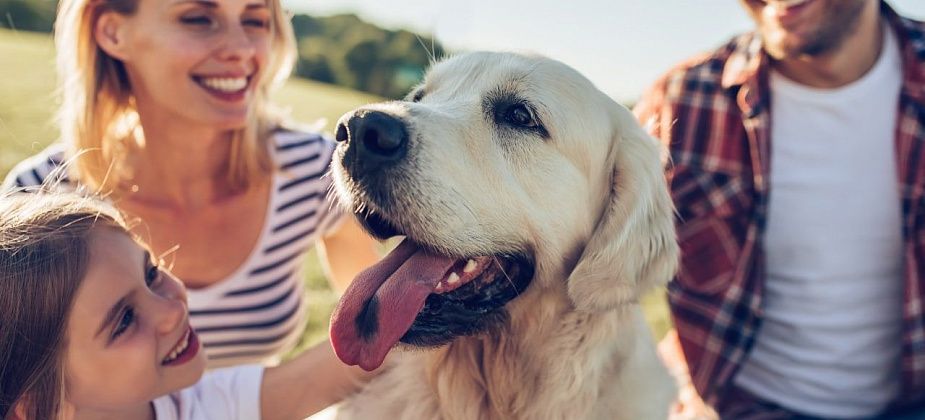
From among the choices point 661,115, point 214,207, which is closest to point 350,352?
point 214,207

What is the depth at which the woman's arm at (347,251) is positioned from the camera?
137 inches

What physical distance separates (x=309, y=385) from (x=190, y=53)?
1.37 metres

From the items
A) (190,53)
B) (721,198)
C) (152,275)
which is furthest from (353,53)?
(152,275)

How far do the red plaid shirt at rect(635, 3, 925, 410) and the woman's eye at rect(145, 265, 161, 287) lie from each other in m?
2.01

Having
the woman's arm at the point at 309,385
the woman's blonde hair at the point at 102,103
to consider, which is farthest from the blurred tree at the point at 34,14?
the woman's arm at the point at 309,385

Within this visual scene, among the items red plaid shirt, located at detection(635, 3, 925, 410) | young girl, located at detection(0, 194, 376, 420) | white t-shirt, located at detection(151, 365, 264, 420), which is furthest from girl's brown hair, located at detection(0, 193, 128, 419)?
red plaid shirt, located at detection(635, 3, 925, 410)

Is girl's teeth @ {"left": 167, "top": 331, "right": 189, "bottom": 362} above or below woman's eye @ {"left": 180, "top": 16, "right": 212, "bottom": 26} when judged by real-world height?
below

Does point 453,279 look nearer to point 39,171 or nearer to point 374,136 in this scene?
point 374,136

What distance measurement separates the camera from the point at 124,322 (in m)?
2.18

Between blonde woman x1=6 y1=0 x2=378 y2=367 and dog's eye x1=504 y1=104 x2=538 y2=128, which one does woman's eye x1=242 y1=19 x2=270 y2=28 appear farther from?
dog's eye x1=504 y1=104 x2=538 y2=128

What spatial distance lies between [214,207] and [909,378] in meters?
2.92

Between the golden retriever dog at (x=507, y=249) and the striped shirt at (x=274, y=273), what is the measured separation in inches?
42.2

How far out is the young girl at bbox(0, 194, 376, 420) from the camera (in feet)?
6.66

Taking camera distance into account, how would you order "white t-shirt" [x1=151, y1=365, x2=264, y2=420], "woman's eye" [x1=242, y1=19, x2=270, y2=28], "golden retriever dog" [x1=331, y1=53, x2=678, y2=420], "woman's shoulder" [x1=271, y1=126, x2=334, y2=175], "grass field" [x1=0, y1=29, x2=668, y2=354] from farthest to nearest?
"grass field" [x1=0, y1=29, x2=668, y2=354]
"woman's shoulder" [x1=271, y1=126, x2=334, y2=175]
"woman's eye" [x1=242, y1=19, x2=270, y2=28]
"white t-shirt" [x1=151, y1=365, x2=264, y2=420]
"golden retriever dog" [x1=331, y1=53, x2=678, y2=420]
